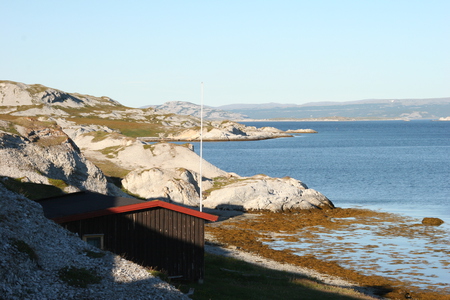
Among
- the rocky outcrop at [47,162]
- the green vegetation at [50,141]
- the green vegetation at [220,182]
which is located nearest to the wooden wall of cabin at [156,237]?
the rocky outcrop at [47,162]

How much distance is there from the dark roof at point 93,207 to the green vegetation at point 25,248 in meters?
5.97

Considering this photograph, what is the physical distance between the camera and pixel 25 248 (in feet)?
58.7

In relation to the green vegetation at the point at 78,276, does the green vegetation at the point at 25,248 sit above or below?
above

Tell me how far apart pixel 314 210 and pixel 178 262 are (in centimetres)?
3377

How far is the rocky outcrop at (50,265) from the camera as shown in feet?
53.5

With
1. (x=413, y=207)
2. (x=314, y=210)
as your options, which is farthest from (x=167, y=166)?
A: (x=413, y=207)

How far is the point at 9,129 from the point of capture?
52.0 meters

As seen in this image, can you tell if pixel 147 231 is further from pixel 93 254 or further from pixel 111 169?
pixel 111 169

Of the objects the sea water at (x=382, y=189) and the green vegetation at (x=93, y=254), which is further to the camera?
the sea water at (x=382, y=189)

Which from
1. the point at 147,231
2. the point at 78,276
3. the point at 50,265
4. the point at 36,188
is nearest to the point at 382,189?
the point at 36,188

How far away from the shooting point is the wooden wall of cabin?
2484cm

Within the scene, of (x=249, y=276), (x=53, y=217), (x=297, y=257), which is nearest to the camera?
(x=53, y=217)

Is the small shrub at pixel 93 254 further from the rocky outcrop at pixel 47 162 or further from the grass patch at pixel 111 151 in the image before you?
the grass patch at pixel 111 151

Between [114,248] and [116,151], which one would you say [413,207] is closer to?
[116,151]
